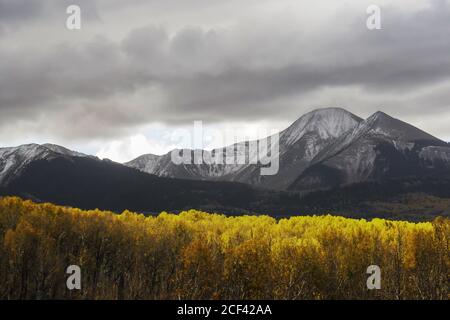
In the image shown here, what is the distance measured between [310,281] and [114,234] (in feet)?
134

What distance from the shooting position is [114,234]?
101750mm

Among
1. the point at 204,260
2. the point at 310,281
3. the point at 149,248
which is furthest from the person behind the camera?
the point at 149,248

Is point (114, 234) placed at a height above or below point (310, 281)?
above
